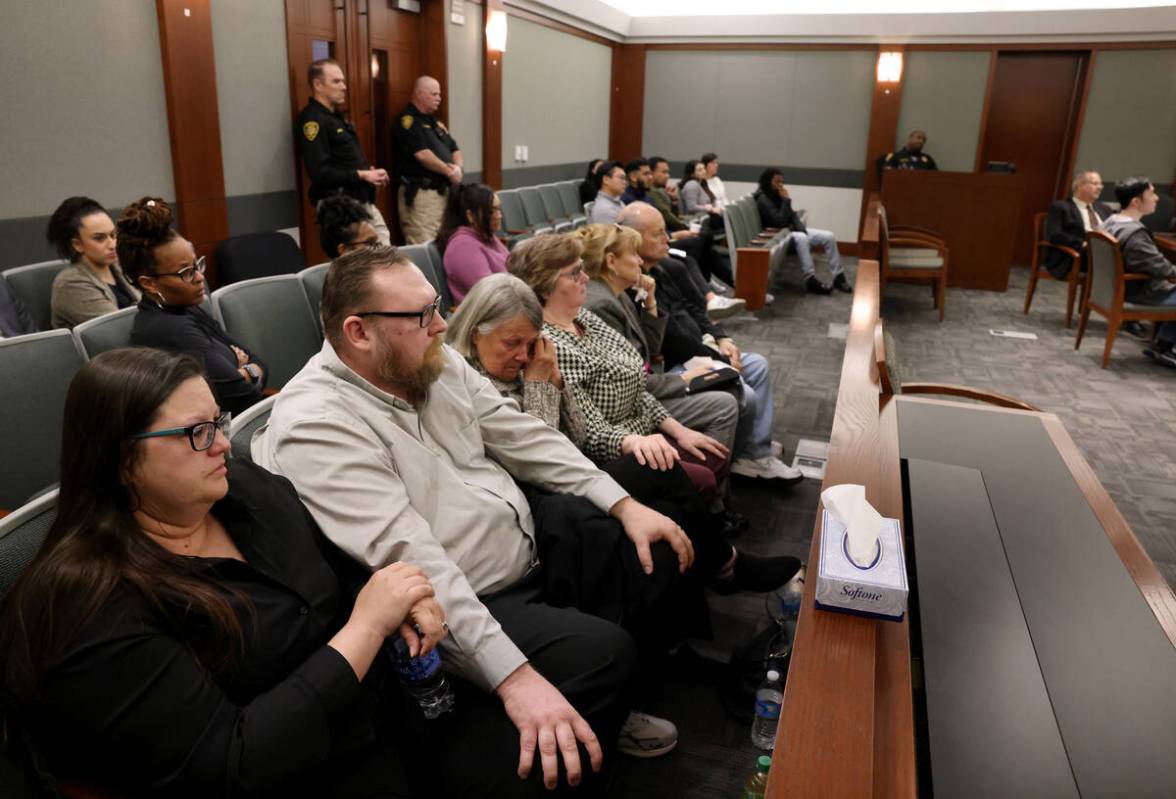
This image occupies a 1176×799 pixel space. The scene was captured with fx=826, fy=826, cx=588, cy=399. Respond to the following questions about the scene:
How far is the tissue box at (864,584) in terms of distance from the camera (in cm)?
127

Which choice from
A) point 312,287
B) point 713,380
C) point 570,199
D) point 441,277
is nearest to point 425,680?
point 713,380

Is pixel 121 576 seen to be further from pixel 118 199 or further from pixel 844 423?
pixel 118 199

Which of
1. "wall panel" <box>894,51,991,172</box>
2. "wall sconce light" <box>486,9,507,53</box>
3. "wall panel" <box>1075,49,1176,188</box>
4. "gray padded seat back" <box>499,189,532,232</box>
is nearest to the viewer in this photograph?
"gray padded seat back" <box>499,189,532,232</box>

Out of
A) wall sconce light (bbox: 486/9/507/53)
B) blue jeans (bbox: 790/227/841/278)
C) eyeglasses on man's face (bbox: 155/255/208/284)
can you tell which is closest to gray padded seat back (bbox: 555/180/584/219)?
wall sconce light (bbox: 486/9/507/53)

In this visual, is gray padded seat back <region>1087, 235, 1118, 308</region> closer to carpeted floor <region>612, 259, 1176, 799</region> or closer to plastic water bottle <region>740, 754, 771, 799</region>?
carpeted floor <region>612, 259, 1176, 799</region>

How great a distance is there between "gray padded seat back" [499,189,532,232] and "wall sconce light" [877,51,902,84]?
16.6 ft

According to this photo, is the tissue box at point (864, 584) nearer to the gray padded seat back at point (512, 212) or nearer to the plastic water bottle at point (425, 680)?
the plastic water bottle at point (425, 680)

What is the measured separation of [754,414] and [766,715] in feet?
5.19

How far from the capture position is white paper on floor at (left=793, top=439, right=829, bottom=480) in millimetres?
3562

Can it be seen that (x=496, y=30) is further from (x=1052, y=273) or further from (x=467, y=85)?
(x=1052, y=273)

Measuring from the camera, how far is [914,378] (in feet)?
17.3

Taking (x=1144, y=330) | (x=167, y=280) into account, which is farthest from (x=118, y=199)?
(x=1144, y=330)

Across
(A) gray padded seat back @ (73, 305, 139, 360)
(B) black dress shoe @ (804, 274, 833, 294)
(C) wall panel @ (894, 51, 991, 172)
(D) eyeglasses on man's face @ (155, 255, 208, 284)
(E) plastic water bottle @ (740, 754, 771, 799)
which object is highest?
(C) wall panel @ (894, 51, 991, 172)

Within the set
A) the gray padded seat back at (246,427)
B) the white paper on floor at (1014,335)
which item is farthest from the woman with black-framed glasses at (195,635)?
the white paper on floor at (1014,335)
